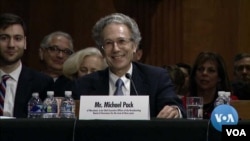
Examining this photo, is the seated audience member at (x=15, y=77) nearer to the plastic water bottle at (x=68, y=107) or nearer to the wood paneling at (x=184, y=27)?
the plastic water bottle at (x=68, y=107)

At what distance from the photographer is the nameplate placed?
125 inches

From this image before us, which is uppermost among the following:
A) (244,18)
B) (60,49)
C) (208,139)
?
(244,18)

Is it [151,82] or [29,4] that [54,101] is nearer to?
[151,82]

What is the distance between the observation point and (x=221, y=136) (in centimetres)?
284

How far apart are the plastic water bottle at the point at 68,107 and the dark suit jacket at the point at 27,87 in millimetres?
426

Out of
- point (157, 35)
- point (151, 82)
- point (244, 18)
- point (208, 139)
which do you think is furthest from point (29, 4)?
point (208, 139)

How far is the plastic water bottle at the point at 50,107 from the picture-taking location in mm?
3672

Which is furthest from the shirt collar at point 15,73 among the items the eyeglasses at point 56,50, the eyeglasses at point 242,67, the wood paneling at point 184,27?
the wood paneling at point 184,27

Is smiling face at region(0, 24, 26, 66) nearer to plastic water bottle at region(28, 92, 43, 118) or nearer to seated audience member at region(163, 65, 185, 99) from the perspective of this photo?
plastic water bottle at region(28, 92, 43, 118)

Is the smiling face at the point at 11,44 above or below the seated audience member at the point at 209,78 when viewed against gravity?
A: above

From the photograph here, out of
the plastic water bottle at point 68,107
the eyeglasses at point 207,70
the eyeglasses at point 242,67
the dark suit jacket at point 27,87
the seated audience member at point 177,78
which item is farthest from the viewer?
the eyeglasses at point 242,67

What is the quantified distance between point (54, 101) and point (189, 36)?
Answer: 118 inches

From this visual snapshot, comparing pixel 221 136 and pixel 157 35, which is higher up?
pixel 157 35

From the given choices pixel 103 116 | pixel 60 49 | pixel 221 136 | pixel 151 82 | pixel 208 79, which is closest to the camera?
pixel 221 136
